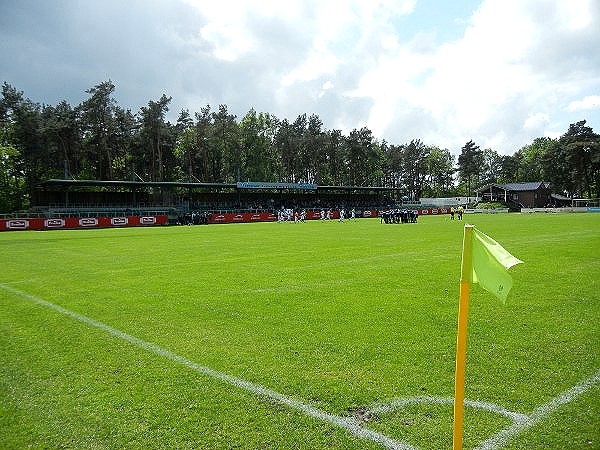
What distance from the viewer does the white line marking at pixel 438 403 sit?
12.4 ft

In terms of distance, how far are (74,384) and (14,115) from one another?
72.5m

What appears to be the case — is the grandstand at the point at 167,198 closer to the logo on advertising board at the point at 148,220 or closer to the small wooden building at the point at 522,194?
the logo on advertising board at the point at 148,220

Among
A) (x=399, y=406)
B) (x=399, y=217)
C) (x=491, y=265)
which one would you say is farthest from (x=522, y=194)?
(x=491, y=265)

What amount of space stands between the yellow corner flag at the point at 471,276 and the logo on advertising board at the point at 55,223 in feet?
155

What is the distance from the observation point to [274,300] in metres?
8.35

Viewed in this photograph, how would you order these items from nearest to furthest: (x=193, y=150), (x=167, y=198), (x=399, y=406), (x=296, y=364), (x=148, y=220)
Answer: (x=399, y=406), (x=296, y=364), (x=148, y=220), (x=167, y=198), (x=193, y=150)

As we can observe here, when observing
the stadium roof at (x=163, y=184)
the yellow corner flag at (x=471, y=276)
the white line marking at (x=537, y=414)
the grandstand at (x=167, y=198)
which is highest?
the stadium roof at (x=163, y=184)

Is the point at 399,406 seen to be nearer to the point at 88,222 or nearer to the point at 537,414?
the point at 537,414

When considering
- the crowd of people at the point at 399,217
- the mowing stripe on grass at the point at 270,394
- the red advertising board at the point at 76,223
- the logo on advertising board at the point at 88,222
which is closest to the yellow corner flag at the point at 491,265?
the mowing stripe on grass at the point at 270,394

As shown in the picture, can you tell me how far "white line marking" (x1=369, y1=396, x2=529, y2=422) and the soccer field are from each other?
0.02m

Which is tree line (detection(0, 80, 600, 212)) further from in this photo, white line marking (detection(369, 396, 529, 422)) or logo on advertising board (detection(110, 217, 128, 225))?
white line marking (detection(369, 396, 529, 422))

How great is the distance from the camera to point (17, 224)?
41.2 m

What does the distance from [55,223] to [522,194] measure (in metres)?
92.0

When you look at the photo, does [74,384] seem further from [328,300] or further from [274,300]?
[328,300]
